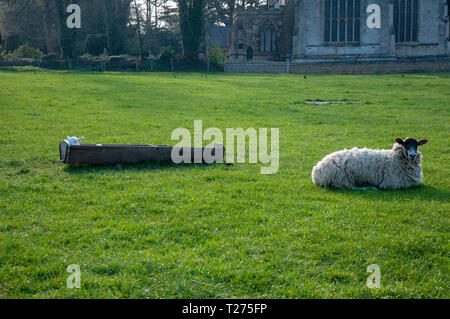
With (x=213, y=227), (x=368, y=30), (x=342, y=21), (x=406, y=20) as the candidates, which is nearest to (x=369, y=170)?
(x=213, y=227)

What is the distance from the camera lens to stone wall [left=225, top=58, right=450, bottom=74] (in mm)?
36594

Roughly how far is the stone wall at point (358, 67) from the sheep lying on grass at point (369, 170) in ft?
107

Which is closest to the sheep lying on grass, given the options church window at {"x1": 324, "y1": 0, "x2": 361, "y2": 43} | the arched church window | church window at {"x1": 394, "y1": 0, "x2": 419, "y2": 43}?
church window at {"x1": 324, "y1": 0, "x2": 361, "y2": 43}

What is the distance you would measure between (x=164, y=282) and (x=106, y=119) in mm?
11159

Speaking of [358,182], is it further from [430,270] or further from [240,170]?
[430,270]

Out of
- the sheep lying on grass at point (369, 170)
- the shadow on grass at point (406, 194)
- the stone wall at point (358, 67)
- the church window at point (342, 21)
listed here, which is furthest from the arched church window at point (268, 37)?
the shadow on grass at point (406, 194)

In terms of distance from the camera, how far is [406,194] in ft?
22.4

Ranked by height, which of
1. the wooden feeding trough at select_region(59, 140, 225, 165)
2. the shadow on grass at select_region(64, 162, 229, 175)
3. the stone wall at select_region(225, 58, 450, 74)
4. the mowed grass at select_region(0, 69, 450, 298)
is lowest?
the mowed grass at select_region(0, 69, 450, 298)

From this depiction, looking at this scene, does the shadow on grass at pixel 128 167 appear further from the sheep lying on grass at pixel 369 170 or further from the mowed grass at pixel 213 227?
the sheep lying on grass at pixel 369 170

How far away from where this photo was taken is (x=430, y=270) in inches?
168

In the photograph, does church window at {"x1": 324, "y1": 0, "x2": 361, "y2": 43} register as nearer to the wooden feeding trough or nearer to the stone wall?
the stone wall

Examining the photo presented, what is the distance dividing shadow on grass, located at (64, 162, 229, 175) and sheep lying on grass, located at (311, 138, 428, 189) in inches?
103
